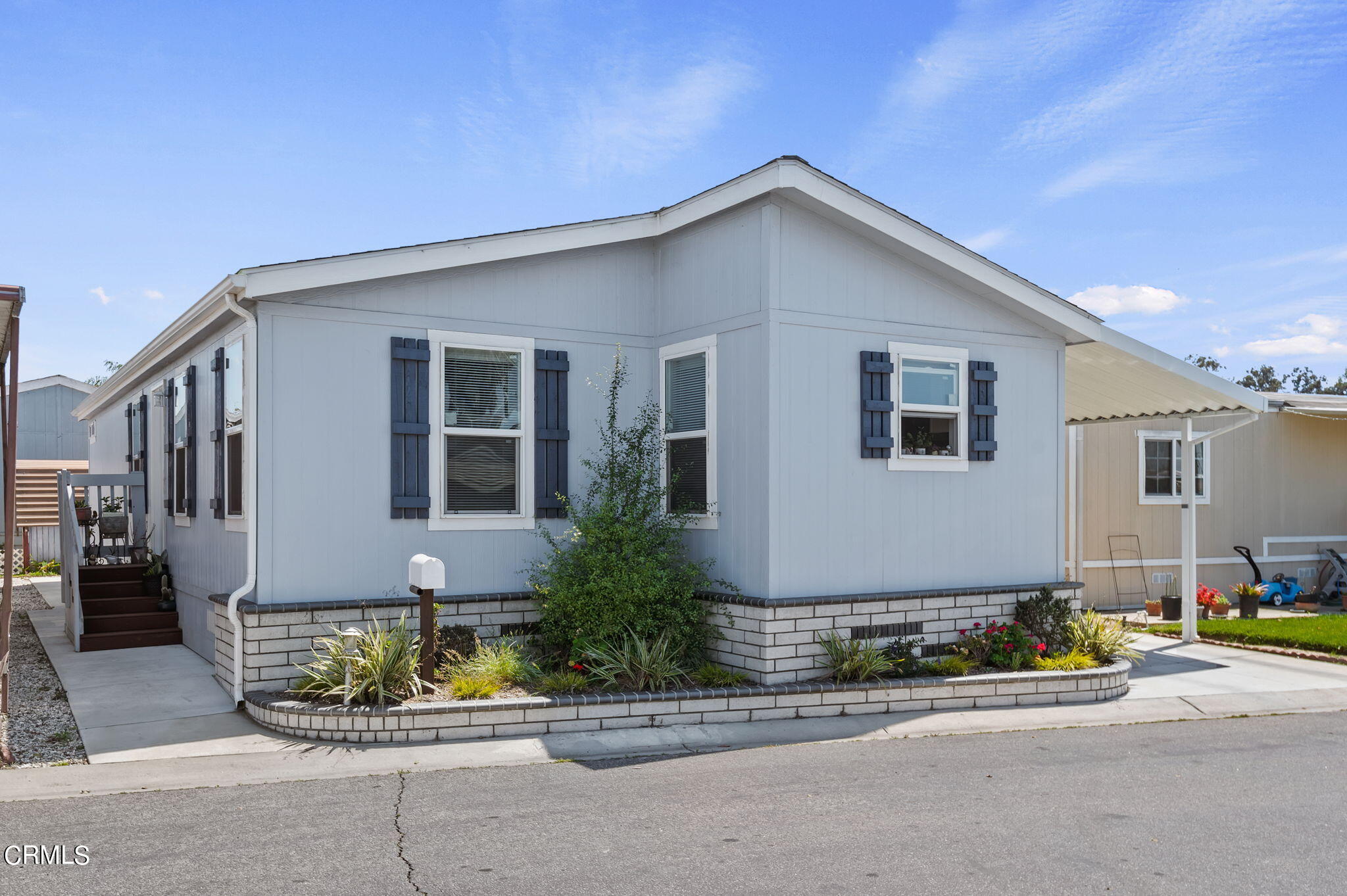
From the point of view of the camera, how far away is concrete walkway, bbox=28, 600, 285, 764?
688 centimetres

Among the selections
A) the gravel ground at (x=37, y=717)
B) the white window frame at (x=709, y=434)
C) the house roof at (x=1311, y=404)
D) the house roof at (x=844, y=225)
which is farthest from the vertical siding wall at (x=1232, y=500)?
the gravel ground at (x=37, y=717)

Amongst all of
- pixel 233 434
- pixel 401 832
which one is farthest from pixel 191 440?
pixel 401 832

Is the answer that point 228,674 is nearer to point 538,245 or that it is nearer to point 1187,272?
point 538,245

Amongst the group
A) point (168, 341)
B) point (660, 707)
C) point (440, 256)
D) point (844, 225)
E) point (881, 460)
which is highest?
point (844, 225)

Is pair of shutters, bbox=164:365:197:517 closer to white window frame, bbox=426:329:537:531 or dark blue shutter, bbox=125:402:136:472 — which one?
dark blue shutter, bbox=125:402:136:472

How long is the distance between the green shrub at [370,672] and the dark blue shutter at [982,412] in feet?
17.9

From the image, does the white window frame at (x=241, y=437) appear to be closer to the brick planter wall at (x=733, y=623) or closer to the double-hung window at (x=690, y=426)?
the brick planter wall at (x=733, y=623)

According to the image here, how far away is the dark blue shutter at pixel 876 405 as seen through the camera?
8828 mm

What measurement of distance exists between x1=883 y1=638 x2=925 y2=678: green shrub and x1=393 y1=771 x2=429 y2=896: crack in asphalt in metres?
4.34

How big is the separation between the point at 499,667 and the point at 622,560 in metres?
1.32

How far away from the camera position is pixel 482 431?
884 cm

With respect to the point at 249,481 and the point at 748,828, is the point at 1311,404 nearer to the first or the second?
the point at 748,828

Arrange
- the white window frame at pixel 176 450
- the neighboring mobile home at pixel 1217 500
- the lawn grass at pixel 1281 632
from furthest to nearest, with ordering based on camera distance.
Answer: the neighboring mobile home at pixel 1217 500
the lawn grass at pixel 1281 632
the white window frame at pixel 176 450

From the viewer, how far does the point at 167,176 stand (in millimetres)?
14000
